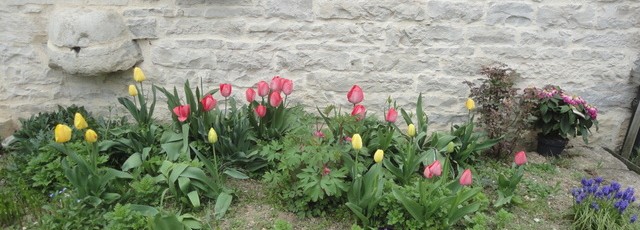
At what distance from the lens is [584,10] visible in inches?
150

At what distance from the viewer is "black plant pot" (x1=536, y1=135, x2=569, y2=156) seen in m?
4.00

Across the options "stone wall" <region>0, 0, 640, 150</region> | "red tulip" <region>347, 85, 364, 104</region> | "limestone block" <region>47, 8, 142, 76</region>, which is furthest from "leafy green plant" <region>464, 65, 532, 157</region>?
"limestone block" <region>47, 8, 142, 76</region>

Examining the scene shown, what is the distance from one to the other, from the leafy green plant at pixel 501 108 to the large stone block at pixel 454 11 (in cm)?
42

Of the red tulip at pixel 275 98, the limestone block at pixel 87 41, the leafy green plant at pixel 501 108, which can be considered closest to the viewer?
the red tulip at pixel 275 98

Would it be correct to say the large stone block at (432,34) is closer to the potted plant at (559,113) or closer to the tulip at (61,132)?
the potted plant at (559,113)

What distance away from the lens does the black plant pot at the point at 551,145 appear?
400cm

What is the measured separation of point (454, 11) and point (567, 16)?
0.87 m

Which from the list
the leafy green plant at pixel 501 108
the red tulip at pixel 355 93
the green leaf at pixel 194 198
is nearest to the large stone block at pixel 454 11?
the leafy green plant at pixel 501 108

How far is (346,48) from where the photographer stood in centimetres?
396

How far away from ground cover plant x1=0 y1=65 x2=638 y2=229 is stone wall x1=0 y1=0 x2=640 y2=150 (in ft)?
1.14

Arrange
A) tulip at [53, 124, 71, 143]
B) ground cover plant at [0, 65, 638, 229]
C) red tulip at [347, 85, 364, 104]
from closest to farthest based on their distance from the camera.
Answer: tulip at [53, 124, 71, 143], ground cover plant at [0, 65, 638, 229], red tulip at [347, 85, 364, 104]

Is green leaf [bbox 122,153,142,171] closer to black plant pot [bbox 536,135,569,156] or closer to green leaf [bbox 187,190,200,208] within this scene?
green leaf [bbox 187,190,200,208]

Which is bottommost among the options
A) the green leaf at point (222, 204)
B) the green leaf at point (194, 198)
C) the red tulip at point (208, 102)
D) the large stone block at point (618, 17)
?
the green leaf at point (222, 204)

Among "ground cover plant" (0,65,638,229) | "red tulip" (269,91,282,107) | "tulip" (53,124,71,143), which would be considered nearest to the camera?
"tulip" (53,124,71,143)
